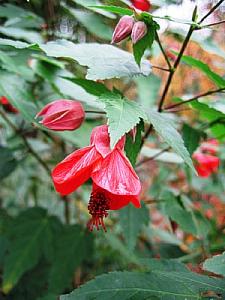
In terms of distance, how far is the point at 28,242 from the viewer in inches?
43.8

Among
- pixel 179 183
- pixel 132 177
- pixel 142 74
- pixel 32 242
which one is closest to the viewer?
pixel 132 177

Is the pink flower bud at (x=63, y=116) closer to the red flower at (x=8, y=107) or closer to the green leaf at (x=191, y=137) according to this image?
the green leaf at (x=191, y=137)

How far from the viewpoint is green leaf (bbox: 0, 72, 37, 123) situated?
2.65 ft

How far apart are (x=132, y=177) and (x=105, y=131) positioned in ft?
0.30

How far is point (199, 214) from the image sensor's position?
1.06 meters

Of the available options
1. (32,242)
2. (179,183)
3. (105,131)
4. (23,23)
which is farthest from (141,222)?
(179,183)

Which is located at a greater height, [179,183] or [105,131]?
[105,131]

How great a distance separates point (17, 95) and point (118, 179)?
366mm

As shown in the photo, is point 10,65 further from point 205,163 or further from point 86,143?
point 205,163

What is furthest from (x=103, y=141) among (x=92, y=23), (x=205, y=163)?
(x=205, y=163)

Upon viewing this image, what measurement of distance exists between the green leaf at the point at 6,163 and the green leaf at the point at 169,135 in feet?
1.87

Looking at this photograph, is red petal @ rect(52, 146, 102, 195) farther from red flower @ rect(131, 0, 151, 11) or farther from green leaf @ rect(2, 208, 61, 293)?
green leaf @ rect(2, 208, 61, 293)

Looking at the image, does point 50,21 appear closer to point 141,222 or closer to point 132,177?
point 141,222

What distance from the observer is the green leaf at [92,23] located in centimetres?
105
